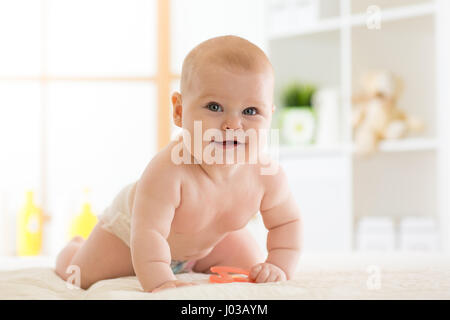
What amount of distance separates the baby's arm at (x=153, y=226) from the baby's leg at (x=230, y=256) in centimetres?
24

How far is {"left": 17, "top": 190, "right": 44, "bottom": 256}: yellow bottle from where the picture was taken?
2.67 meters

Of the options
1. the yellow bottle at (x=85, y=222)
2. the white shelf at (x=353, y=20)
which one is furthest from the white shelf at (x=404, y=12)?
the yellow bottle at (x=85, y=222)

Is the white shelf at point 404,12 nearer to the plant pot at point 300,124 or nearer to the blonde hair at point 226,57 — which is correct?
the plant pot at point 300,124

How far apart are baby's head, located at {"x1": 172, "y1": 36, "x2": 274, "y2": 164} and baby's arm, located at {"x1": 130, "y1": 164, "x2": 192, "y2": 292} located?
3.6 inches

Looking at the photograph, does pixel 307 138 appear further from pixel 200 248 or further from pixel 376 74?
pixel 200 248

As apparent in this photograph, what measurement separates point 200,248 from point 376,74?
1.81 metres

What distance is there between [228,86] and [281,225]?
295 mm

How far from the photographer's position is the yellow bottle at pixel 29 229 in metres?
2.67

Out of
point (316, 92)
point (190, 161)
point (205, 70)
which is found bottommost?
point (190, 161)

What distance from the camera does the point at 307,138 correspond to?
272 cm

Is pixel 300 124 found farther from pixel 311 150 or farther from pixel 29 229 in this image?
pixel 29 229

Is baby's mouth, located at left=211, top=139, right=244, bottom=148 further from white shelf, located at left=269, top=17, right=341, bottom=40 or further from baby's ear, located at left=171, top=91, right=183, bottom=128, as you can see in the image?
white shelf, located at left=269, top=17, right=341, bottom=40
